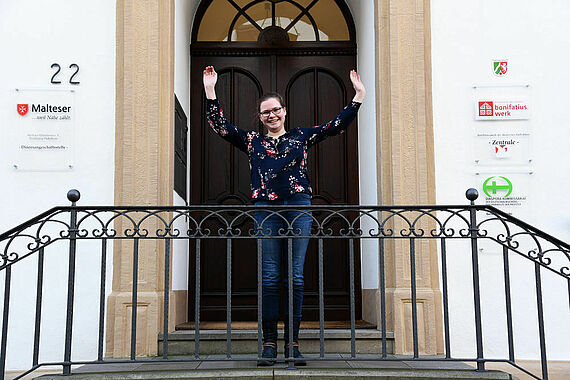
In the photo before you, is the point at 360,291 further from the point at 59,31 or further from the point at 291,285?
the point at 59,31

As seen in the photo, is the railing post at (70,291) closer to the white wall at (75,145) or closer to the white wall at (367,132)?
the white wall at (75,145)

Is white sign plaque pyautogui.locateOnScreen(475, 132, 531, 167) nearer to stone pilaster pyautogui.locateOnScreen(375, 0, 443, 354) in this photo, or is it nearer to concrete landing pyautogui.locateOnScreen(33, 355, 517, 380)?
stone pilaster pyautogui.locateOnScreen(375, 0, 443, 354)

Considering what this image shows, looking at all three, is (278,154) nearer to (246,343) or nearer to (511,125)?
(246,343)

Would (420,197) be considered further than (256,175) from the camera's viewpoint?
Yes

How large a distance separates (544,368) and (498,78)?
2.31m

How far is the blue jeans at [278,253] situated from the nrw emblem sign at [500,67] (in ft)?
6.66

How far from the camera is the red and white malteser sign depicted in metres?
4.82

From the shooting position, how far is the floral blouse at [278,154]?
381cm

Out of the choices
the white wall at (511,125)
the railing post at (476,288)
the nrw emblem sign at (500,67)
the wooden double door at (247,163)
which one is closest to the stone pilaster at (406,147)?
the white wall at (511,125)

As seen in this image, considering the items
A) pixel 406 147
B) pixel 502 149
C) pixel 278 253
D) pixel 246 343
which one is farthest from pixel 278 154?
pixel 502 149

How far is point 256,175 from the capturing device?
385 centimetres

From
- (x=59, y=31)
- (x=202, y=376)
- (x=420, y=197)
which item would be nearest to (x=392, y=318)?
(x=420, y=197)

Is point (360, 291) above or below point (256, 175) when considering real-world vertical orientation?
below

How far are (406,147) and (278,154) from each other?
4.12 feet
